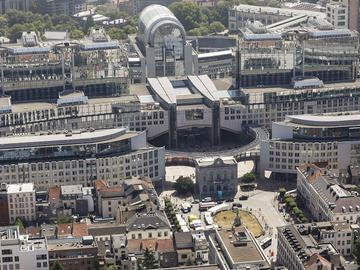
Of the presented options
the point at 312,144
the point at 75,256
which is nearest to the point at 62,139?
the point at 75,256

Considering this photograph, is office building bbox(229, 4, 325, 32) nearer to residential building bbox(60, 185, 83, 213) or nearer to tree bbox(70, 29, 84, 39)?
tree bbox(70, 29, 84, 39)

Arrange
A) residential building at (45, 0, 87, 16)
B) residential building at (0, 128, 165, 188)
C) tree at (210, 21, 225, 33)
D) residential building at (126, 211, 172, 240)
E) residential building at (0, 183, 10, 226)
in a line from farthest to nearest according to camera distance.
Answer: residential building at (45, 0, 87, 16), tree at (210, 21, 225, 33), residential building at (0, 128, 165, 188), residential building at (0, 183, 10, 226), residential building at (126, 211, 172, 240)

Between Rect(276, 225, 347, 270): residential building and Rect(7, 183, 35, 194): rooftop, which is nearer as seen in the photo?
Rect(276, 225, 347, 270): residential building

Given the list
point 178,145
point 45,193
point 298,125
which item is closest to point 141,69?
point 178,145

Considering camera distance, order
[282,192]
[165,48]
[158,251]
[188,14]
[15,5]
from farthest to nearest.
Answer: [15,5] < [188,14] < [165,48] < [282,192] < [158,251]

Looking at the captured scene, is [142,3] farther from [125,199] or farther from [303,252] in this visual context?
[303,252]

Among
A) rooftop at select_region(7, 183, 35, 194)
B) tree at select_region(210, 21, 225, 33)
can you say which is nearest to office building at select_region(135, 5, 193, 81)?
tree at select_region(210, 21, 225, 33)

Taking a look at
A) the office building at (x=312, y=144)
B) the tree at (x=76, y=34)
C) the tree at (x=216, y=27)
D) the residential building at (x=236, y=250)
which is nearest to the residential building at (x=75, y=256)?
the residential building at (x=236, y=250)
